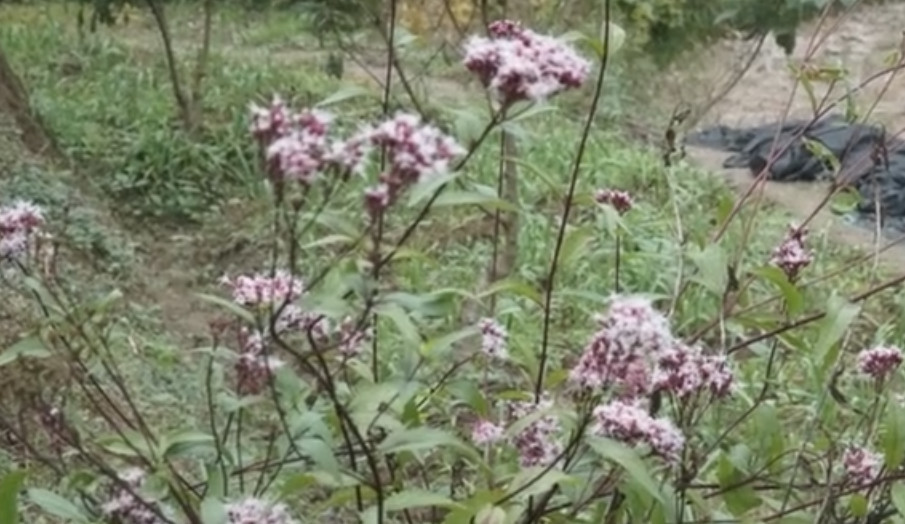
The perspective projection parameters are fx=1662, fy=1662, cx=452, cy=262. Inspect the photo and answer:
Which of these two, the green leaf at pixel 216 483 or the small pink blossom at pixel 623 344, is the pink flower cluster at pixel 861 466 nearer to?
the small pink blossom at pixel 623 344

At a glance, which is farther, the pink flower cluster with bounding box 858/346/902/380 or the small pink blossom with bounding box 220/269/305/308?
the pink flower cluster with bounding box 858/346/902/380

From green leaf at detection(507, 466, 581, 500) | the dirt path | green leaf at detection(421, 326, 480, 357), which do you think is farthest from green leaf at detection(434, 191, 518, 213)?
the dirt path

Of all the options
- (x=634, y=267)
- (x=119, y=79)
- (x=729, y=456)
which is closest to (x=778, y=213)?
(x=634, y=267)

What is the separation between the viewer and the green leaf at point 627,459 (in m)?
1.22

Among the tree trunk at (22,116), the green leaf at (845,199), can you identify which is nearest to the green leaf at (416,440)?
the green leaf at (845,199)

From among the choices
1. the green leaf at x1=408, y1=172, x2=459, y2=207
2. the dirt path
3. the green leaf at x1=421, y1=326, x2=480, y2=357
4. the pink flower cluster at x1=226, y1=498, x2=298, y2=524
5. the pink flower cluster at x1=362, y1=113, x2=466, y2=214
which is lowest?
the dirt path

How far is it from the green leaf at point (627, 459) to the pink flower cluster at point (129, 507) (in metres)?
0.36

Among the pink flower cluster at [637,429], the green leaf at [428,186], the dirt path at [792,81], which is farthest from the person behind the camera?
the dirt path at [792,81]

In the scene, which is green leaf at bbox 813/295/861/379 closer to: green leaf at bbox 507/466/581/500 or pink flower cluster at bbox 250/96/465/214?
green leaf at bbox 507/466/581/500

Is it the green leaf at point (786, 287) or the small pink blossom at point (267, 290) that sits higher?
the small pink blossom at point (267, 290)

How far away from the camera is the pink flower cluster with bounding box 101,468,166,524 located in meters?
1.32

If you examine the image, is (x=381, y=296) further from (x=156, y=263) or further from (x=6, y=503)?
(x=156, y=263)

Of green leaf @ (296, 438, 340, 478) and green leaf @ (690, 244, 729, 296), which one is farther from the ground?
green leaf @ (690, 244, 729, 296)

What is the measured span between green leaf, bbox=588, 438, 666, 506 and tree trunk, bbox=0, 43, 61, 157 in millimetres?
Result: 3599
